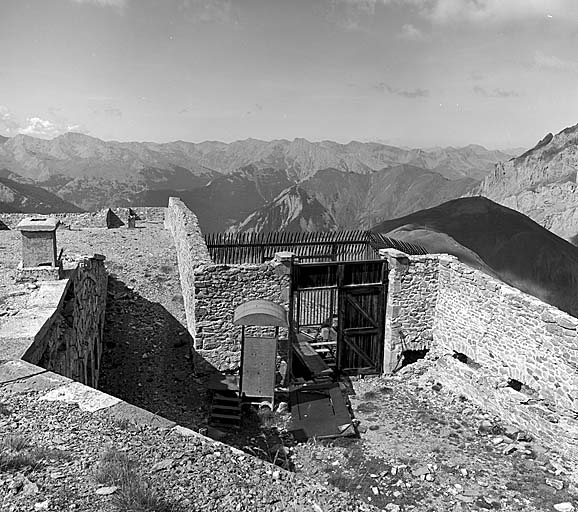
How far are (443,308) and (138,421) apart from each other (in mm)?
11178

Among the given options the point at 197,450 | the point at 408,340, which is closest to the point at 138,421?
the point at 197,450

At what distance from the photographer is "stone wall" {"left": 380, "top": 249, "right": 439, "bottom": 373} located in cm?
1384

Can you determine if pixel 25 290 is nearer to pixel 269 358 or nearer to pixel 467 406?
pixel 269 358

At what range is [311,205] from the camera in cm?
11069

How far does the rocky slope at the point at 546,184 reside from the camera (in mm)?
70312

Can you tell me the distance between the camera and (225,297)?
12234 millimetres

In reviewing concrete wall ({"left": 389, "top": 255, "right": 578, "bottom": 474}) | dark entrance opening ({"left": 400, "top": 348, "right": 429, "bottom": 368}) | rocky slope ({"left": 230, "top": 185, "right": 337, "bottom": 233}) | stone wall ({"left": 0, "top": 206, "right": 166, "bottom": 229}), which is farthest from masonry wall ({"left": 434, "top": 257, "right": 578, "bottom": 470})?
rocky slope ({"left": 230, "top": 185, "right": 337, "bottom": 233})

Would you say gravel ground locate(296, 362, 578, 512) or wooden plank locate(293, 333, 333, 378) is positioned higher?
wooden plank locate(293, 333, 333, 378)

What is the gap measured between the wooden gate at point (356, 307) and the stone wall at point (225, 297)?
1.06m

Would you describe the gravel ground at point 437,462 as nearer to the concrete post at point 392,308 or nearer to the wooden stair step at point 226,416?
the wooden stair step at point 226,416

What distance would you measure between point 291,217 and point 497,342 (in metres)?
90.8

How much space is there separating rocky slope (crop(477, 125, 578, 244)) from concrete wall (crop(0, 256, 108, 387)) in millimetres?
67282

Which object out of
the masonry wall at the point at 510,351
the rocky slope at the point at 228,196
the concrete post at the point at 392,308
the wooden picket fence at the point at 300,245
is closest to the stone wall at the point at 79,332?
the wooden picket fence at the point at 300,245

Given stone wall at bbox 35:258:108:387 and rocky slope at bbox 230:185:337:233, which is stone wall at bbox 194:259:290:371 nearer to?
stone wall at bbox 35:258:108:387
